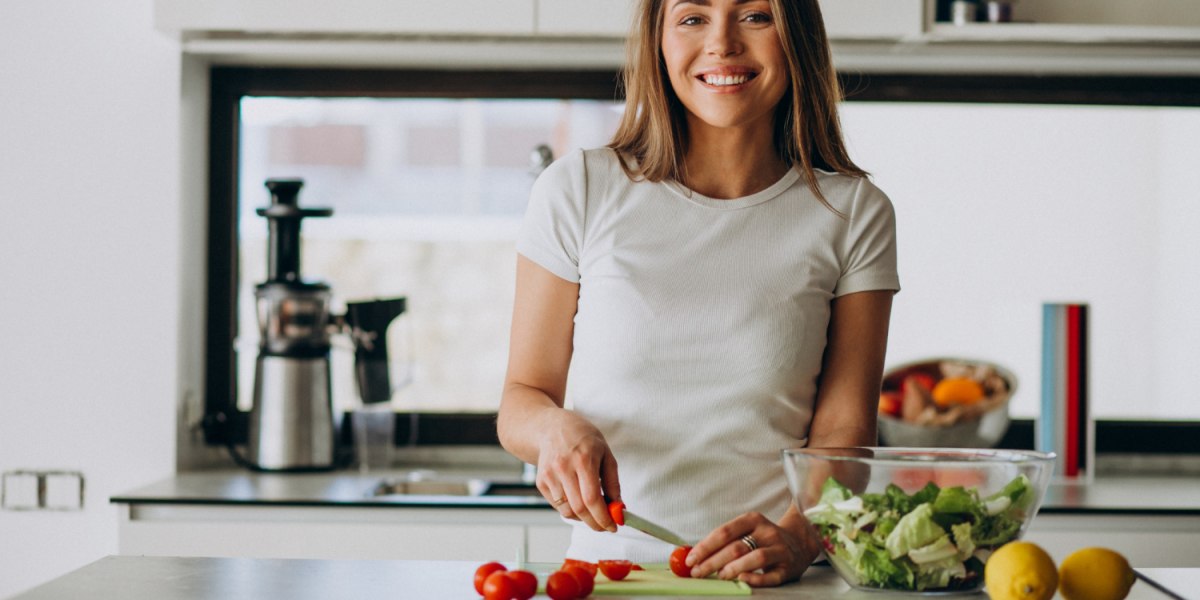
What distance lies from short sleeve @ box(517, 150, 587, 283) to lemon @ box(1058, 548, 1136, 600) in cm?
60

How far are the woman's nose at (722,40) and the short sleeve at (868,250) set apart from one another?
22cm

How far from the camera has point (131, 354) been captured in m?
2.37

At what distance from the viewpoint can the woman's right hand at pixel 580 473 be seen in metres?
1.11

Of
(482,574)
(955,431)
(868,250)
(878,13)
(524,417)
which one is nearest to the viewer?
(482,574)

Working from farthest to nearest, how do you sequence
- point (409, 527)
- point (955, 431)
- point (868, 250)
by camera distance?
point (955, 431) → point (409, 527) → point (868, 250)

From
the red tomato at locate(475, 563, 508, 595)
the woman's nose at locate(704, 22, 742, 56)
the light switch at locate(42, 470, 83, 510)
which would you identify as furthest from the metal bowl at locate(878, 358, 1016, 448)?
the light switch at locate(42, 470, 83, 510)

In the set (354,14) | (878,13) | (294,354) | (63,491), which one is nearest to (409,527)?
(294,354)

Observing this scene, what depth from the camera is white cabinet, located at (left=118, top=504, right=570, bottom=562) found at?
205 centimetres

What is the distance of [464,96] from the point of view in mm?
2598

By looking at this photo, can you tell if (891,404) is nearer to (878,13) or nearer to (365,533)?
(878,13)

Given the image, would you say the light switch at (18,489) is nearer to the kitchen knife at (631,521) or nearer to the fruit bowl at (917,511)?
the kitchen knife at (631,521)

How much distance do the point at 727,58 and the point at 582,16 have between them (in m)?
0.92

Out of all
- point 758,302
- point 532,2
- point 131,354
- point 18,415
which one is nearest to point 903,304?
point 532,2

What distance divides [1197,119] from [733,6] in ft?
5.58
